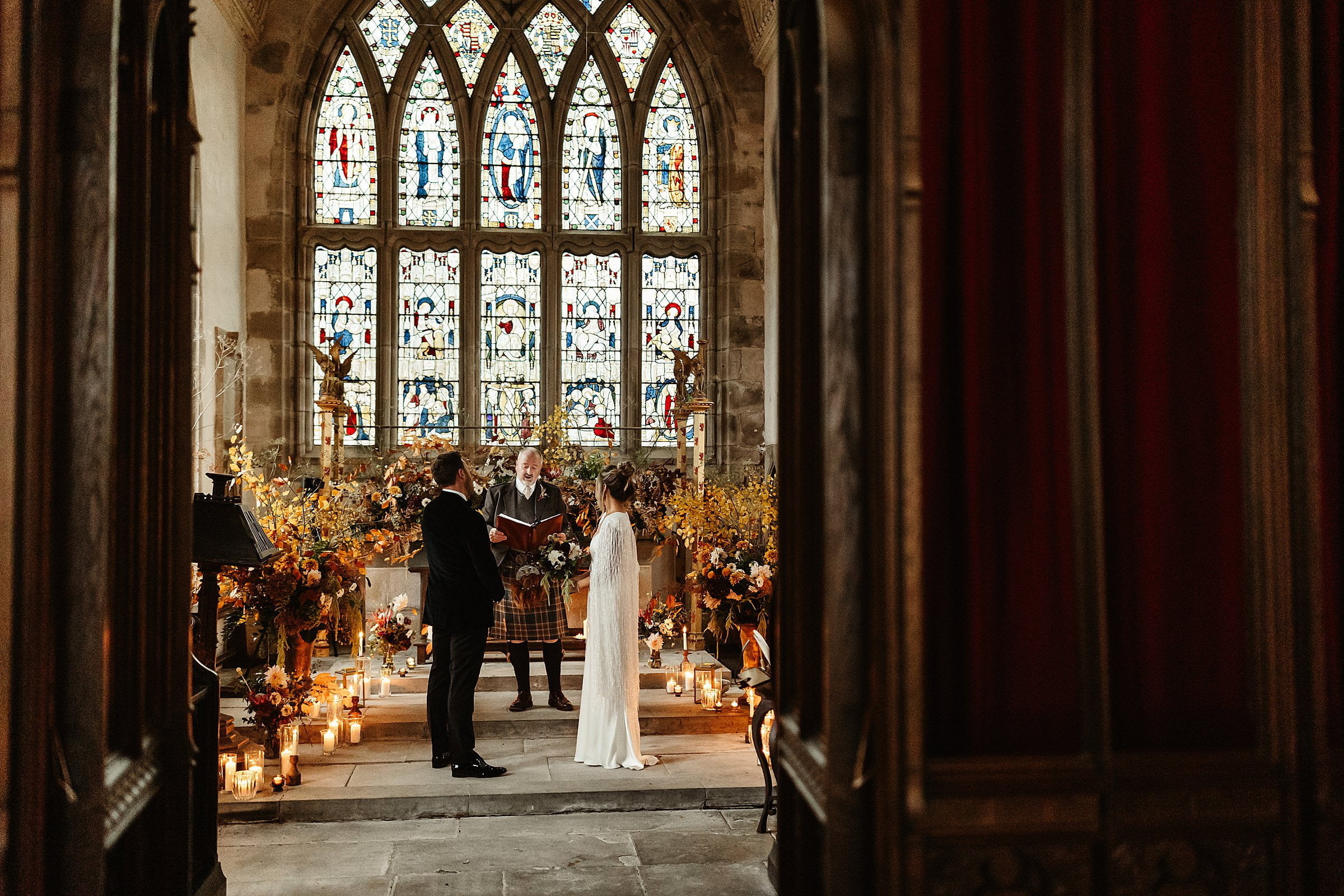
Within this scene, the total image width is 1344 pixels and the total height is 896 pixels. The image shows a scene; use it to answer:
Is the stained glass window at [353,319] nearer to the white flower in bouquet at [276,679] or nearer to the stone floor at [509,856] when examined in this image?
the white flower in bouquet at [276,679]

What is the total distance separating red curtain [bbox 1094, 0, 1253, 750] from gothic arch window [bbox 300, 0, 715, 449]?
8.16 m

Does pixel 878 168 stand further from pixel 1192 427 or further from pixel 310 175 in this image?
pixel 310 175

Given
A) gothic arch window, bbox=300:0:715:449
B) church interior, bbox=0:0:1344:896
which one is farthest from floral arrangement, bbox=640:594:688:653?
gothic arch window, bbox=300:0:715:449

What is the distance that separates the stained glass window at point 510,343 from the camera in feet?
33.4

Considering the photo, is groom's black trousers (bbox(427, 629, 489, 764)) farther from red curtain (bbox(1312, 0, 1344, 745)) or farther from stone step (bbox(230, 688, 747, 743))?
red curtain (bbox(1312, 0, 1344, 745))

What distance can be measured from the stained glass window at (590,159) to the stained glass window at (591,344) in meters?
0.41

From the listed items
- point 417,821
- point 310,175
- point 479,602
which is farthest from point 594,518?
point 310,175

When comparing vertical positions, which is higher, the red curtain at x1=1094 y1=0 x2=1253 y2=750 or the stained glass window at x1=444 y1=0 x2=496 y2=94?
the stained glass window at x1=444 y1=0 x2=496 y2=94

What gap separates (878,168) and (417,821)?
131 inches

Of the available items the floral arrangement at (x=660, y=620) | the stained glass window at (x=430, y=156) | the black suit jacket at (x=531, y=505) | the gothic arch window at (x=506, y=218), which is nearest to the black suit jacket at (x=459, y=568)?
the black suit jacket at (x=531, y=505)

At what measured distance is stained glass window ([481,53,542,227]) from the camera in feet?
33.9

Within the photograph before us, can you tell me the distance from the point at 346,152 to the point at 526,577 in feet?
20.4

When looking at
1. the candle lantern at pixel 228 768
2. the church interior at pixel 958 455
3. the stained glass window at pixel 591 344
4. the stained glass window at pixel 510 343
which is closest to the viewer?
the church interior at pixel 958 455

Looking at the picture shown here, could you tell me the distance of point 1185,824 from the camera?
200cm
